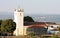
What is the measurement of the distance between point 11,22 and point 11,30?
837 mm

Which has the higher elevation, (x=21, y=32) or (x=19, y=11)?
(x=19, y=11)

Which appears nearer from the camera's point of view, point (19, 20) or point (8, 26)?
point (8, 26)

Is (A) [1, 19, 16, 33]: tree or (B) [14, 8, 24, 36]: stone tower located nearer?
(A) [1, 19, 16, 33]: tree

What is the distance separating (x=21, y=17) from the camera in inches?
1179

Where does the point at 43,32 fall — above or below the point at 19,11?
A: below

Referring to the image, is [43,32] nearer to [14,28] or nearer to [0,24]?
[14,28]

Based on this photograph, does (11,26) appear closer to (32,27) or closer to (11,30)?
(11,30)

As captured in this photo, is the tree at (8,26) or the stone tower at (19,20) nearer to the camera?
the tree at (8,26)

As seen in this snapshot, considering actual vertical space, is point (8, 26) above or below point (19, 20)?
below

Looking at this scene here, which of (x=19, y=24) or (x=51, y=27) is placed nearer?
(x=19, y=24)

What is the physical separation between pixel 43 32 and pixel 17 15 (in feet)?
9.75

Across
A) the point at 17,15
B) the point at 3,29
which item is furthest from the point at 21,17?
the point at 3,29

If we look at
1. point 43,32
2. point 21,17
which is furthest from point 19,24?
point 43,32

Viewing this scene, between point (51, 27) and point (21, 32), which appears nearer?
point (21, 32)
